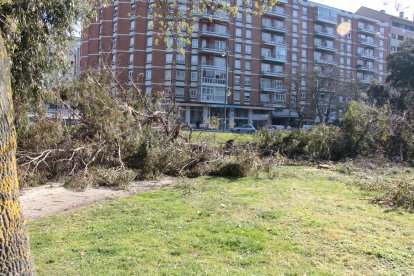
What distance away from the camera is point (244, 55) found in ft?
229

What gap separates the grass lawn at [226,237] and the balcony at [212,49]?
57852 mm

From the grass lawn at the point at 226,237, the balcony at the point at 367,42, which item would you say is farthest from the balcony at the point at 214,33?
the grass lawn at the point at 226,237

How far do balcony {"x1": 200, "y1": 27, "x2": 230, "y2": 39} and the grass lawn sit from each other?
58540 mm

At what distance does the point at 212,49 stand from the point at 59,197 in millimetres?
58888

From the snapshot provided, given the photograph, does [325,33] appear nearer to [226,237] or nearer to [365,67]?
[365,67]

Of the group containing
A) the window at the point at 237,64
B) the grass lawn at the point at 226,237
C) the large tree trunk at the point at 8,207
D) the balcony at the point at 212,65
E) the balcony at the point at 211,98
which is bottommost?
the grass lawn at the point at 226,237

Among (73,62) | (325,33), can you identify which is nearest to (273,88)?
(325,33)

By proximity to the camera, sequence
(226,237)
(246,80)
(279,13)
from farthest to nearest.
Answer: (279,13) → (246,80) → (226,237)

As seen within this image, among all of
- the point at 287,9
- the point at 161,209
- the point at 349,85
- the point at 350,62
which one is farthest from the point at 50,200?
the point at 350,62

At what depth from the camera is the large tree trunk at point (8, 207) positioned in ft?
9.13

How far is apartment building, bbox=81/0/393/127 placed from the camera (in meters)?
63.8

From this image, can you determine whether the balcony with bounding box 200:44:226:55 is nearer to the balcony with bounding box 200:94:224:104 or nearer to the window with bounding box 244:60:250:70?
the window with bounding box 244:60:250:70

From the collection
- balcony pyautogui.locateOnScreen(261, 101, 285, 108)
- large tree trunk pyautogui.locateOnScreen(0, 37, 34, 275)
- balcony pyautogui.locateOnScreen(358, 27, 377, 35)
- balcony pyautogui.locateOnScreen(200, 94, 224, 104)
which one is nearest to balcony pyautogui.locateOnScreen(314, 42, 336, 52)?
balcony pyautogui.locateOnScreen(358, 27, 377, 35)

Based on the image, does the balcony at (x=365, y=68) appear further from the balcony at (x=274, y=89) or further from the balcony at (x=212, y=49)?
the balcony at (x=212, y=49)
